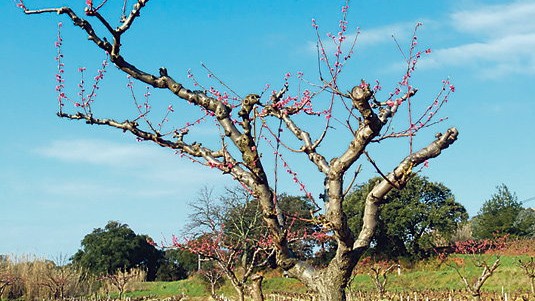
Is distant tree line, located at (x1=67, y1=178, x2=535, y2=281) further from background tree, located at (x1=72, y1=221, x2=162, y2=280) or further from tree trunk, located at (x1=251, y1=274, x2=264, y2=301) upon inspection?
tree trunk, located at (x1=251, y1=274, x2=264, y2=301)

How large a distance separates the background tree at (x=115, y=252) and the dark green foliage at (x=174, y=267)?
2.33 ft

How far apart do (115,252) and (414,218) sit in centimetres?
1971

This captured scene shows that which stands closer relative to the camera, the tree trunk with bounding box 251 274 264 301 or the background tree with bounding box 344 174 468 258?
the tree trunk with bounding box 251 274 264 301

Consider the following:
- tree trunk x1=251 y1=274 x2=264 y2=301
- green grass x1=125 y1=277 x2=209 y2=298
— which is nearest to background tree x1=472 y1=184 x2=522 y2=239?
green grass x1=125 y1=277 x2=209 y2=298

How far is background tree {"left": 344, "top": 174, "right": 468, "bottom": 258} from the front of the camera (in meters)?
28.8

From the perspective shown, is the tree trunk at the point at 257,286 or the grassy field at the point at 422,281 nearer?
the tree trunk at the point at 257,286

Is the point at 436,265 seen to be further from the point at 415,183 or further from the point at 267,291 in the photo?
the point at 267,291

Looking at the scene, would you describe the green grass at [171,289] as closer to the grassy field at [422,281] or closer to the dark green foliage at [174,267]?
the grassy field at [422,281]

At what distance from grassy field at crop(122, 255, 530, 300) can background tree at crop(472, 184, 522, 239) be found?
5.50 m

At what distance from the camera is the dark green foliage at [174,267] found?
39.0 meters

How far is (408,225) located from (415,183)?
2.16 meters

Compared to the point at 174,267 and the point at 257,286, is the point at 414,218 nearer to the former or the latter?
the point at 174,267

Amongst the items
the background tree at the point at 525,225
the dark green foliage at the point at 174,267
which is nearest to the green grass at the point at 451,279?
the background tree at the point at 525,225

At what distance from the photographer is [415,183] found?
29859 millimetres
